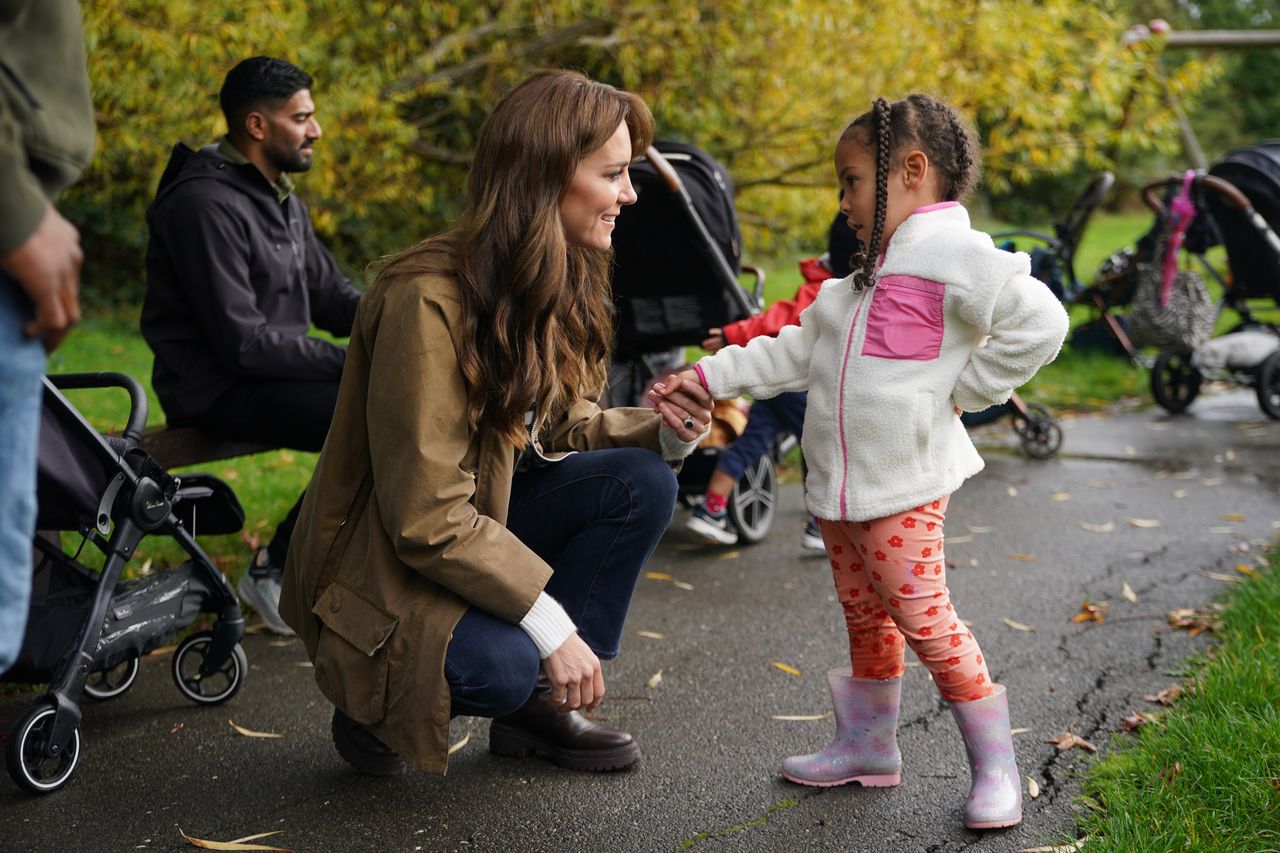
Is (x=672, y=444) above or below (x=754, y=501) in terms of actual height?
above

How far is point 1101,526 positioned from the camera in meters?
5.54

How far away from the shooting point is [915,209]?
282 centimetres

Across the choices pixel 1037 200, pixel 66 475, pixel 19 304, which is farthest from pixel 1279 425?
pixel 1037 200

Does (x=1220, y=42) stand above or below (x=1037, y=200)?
above

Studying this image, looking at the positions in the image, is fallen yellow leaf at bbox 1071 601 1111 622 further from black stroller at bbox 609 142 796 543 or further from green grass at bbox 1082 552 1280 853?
black stroller at bbox 609 142 796 543

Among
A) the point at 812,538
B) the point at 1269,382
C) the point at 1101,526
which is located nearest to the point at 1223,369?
the point at 1269,382

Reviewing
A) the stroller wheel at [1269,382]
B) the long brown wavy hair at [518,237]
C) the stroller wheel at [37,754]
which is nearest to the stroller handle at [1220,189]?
the stroller wheel at [1269,382]

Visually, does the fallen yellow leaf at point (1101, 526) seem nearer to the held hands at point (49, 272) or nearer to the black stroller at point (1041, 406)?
the black stroller at point (1041, 406)

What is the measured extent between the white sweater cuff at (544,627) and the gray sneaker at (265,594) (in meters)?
1.76

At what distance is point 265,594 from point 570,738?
145 cm

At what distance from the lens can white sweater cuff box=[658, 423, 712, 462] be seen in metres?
3.03

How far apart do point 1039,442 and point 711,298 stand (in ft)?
8.55

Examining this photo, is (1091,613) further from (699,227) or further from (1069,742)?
(699,227)

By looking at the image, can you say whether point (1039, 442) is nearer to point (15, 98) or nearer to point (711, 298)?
point (711, 298)
